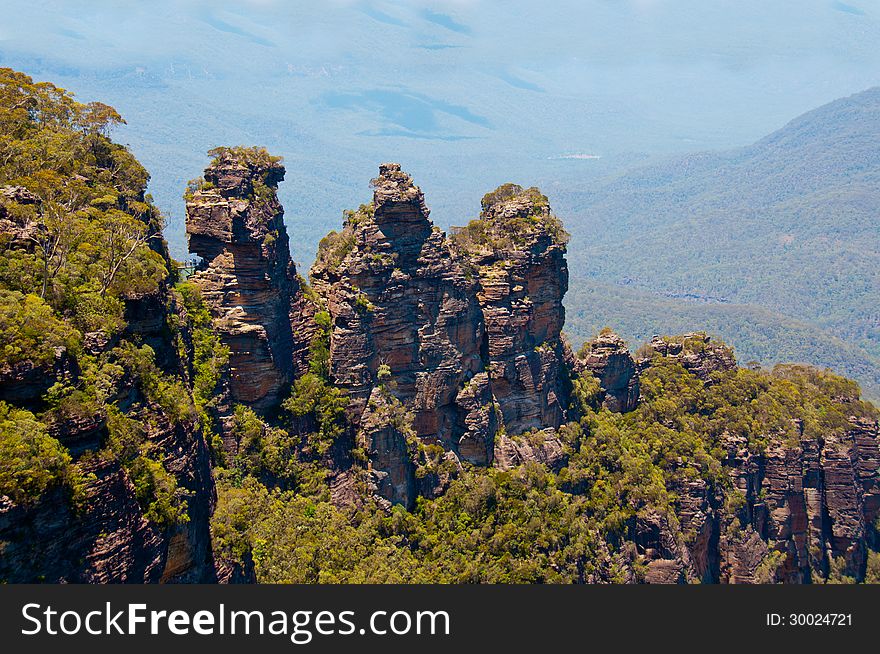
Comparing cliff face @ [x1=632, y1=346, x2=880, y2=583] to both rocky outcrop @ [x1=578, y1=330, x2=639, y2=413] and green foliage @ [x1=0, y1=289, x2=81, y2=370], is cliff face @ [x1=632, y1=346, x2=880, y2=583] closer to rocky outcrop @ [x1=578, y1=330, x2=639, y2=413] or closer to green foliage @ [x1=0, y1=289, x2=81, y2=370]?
rocky outcrop @ [x1=578, y1=330, x2=639, y2=413]

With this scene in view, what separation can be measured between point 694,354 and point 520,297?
2155cm

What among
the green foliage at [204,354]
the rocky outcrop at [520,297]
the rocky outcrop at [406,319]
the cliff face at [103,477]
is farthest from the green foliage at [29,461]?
the rocky outcrop at [520,297]

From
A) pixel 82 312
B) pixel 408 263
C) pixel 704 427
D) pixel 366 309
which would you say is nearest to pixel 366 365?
pixel 366 309

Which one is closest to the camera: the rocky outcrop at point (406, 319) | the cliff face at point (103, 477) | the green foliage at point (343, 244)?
the cliff face at point (103, 477)

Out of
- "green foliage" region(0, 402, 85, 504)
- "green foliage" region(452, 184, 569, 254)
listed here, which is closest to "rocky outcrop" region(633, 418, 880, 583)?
"green foliage" region(452, 184, 569, 254)

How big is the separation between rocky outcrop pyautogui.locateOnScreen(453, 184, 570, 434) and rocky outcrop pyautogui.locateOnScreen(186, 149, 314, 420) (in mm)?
14006

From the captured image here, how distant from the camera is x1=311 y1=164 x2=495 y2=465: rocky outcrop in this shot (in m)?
44.8

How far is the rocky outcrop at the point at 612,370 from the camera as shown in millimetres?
59594

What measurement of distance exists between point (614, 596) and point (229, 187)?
103ft

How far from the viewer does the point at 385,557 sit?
3891cm

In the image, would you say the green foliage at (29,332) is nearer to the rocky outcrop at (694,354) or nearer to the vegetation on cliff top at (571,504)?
the vegetation on cliff top at (571,504)

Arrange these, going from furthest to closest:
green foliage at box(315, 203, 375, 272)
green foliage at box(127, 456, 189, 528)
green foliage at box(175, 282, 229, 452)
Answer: green foliage at box(315, 203, 375, 272)
green foliage at box(175, 282, 229, 452)
green foliage at box(127, 456, 189, 528)

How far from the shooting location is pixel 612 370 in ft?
197

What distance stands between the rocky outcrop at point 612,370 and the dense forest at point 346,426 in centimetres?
19
